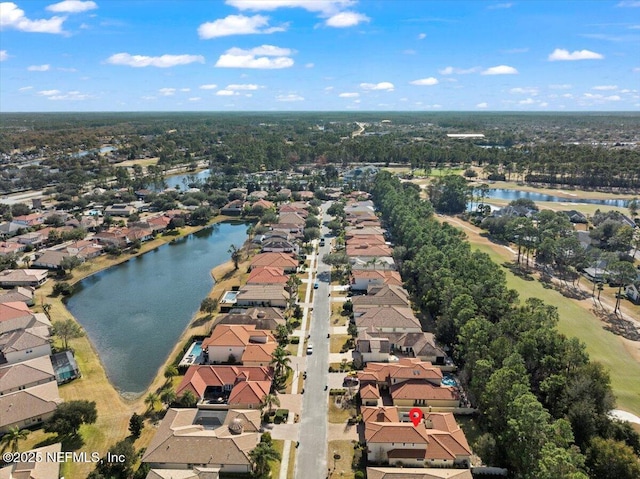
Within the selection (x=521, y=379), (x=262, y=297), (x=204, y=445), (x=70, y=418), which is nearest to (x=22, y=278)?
(x=262, y=297)

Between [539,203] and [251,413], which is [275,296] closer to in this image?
[251,413]

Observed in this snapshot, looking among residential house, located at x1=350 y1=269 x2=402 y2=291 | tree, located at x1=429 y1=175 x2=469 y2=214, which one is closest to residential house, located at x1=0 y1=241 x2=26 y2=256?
residential house, located at x1=350 y1=269 x2=402 y2=291

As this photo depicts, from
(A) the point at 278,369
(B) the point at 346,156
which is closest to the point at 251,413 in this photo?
(A) the point at 278,369

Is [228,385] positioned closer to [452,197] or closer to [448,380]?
[448,380]

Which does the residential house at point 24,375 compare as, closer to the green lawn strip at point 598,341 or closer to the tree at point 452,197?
the green lawn strip at point 598,341

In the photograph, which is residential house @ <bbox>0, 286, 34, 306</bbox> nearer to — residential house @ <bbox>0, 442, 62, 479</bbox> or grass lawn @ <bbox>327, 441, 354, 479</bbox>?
residential house @ <bbox>0, 442, 62, 479</bbox>

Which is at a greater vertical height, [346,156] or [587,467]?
[346,156]

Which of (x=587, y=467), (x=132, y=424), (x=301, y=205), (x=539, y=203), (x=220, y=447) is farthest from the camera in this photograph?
(x=539, y=203)

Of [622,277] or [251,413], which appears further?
[622,277]

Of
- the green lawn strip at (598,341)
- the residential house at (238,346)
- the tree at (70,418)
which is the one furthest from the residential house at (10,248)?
the green lawn strip at (598,341)
